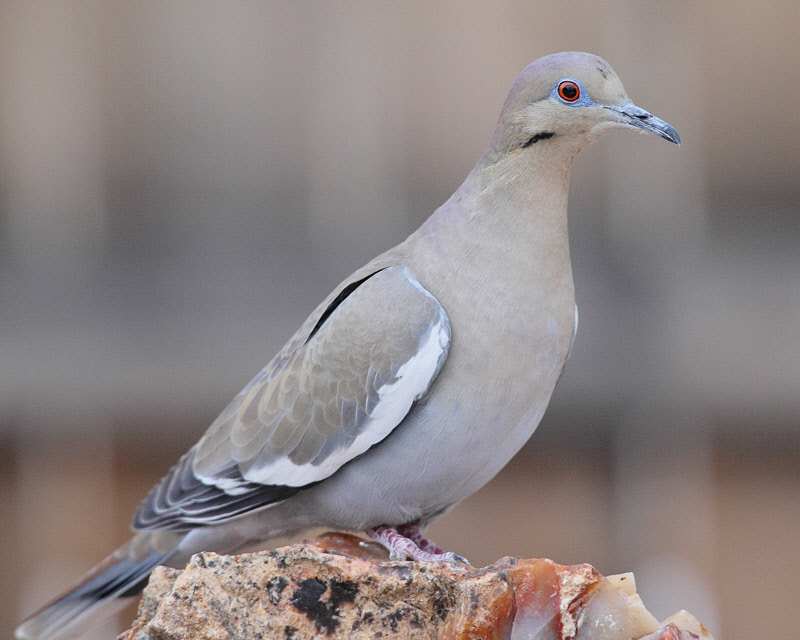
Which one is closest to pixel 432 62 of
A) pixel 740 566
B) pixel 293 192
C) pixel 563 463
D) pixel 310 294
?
pixel 293 192

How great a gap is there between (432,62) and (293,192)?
0.96m

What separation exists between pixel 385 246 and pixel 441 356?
9.21 feet

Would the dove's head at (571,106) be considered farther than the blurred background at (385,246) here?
No

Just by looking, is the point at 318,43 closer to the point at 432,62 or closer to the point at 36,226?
the point at 432,62

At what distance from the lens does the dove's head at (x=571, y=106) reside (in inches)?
81.2

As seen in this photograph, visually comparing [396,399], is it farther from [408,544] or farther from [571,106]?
[571,106]

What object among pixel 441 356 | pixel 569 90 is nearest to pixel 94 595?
pixel 441 356

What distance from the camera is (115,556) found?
2.43 metres

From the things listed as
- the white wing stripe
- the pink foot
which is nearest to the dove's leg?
the pink foot

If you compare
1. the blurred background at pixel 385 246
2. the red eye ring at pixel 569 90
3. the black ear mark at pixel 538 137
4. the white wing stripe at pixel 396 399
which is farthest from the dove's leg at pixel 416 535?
the blurred background at pixel 385 246

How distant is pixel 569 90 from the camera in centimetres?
207

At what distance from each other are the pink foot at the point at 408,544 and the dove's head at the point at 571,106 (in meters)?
0.90

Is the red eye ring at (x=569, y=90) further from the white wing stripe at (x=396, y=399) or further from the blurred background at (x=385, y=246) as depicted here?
the blurred background at (x=385, y=246)

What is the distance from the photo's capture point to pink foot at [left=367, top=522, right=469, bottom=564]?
2.01 m
